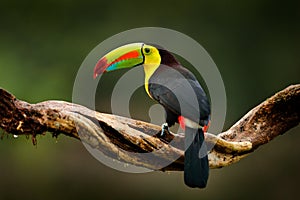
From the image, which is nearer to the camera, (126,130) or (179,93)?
(126,130)

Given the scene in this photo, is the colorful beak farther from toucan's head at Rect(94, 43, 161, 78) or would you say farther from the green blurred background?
the green blurred background

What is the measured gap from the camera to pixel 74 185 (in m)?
5.83

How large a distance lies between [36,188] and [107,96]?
116 centimetres

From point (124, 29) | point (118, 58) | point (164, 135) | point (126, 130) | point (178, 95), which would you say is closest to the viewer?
point (126, 130)

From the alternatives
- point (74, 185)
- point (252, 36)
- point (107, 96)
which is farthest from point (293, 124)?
point (252, 36)

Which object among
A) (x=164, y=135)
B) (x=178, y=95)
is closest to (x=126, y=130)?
(x=164, y=135)

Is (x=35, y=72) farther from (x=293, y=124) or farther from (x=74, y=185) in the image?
(x=293, y=124)

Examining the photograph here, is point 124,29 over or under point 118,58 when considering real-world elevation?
over

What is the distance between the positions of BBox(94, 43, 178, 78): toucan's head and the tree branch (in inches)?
16.4

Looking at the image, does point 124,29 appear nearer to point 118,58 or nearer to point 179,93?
point 118,58

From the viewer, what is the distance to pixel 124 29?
7.14m

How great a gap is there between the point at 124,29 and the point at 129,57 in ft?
15.0

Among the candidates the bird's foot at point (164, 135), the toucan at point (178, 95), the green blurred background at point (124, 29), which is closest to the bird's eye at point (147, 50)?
the toucan at point (178, 95)

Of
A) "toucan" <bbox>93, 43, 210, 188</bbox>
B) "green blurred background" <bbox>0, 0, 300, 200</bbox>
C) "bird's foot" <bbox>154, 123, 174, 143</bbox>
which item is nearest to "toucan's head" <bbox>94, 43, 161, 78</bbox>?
"toucan" <bbox>93, 43, 210, 188</bbox>
